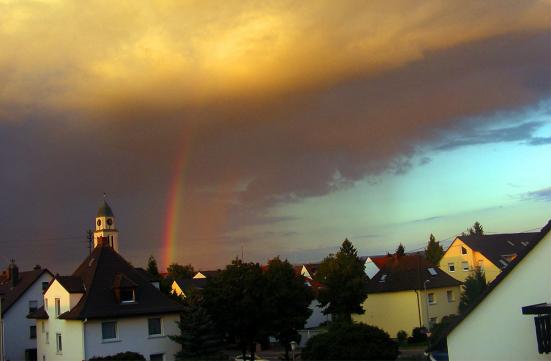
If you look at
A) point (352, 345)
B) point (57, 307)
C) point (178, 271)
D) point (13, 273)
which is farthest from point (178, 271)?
Answer: point (352, 345)

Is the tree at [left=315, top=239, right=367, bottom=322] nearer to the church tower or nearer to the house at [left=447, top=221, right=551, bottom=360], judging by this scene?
the house at [left=447, top=221, right=551, bottom=360]

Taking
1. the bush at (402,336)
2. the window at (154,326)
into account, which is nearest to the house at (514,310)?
the window at (154,326)

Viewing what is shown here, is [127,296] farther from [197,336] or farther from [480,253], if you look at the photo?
[480,253]

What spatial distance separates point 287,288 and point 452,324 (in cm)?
3373

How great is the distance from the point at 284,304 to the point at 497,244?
171ft

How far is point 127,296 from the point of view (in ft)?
147

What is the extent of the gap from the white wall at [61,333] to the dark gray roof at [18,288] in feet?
48.5

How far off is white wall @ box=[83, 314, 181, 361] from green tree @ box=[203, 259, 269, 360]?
147 inches

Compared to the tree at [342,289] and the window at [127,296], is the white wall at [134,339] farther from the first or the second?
the tree at [342,289]

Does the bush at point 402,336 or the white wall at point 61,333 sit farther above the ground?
the white wall at point 61,333

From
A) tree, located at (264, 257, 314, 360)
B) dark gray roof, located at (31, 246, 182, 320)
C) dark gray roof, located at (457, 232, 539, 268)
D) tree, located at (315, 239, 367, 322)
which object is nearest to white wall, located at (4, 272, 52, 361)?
dark gray roof, located at (31, 246, 182, 320)

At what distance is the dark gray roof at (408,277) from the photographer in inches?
2566

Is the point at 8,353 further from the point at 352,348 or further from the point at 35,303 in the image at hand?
the point at 352,348

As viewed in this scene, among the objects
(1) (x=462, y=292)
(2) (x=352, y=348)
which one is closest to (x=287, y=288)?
(2) (x=352, y=348)
